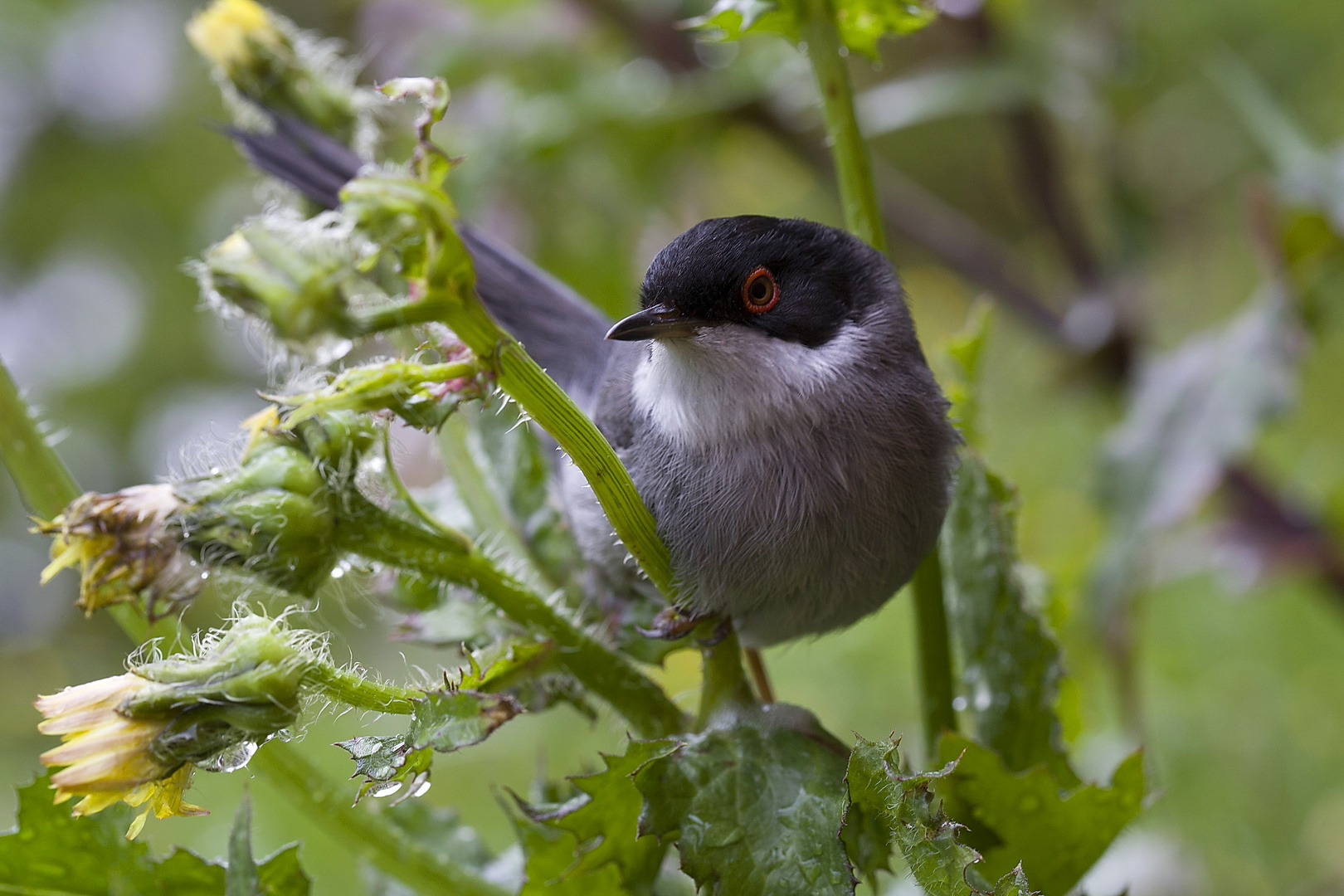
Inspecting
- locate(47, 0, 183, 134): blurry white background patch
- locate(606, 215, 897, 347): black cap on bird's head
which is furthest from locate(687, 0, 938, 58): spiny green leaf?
locate(47, 0, 183, 134): blurry white background patch

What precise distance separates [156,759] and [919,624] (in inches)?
31.9

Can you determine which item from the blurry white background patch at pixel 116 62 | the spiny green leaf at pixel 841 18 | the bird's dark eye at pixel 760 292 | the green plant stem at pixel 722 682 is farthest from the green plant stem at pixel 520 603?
the blurry white background patch at pixel 116 62

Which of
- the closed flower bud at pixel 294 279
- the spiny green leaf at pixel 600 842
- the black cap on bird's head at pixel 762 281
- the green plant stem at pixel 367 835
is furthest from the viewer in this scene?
the black cap on bird's head at pixel 762 281

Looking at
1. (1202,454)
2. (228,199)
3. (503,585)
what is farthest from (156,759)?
(228,199)

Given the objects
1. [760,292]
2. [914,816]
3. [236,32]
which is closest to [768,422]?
[760,292]

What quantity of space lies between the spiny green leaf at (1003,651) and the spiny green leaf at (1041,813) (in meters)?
0.10

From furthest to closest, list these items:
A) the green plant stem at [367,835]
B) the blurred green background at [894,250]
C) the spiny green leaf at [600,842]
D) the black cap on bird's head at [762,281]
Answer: the blurred green background at [894,250] < the black cap on bird's head at [762,281] < the green plant stem at [367,835] < the spiny green leaf at [600,842]

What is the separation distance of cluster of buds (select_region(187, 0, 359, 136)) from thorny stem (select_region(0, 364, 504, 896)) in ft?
1.58

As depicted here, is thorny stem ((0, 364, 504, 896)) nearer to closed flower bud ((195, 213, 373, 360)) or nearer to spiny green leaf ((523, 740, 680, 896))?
spiny green leaf ((523, 740, 680, 896))

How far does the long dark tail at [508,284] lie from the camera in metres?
1.38

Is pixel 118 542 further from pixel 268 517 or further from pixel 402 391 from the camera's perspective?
pixel 402 391

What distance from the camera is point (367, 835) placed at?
1.15m

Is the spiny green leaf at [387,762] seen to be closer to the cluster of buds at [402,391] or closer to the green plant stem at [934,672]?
the cluster of buds at [402,391]

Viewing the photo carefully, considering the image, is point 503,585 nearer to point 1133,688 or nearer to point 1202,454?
point 1133,688
